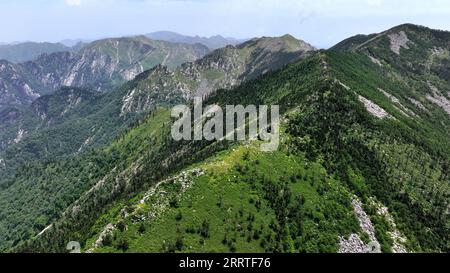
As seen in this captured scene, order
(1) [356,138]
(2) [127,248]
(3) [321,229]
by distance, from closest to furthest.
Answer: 1. (2) [127,248]
2. (3) [321,229]
3. (1) [356,138]

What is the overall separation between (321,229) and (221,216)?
2756 centimetres

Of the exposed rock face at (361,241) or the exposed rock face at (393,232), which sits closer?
the exposed rock face at (361,241)

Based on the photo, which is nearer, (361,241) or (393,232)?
(361,241)

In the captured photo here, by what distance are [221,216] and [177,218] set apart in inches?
471

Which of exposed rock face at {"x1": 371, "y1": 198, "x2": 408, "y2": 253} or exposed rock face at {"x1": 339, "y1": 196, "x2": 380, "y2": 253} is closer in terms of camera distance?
exposed rock face at {"x1": 339, "y1": 196, "x2": 380, "y2": 253}

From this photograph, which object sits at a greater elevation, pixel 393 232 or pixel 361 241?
pixel 361 241
